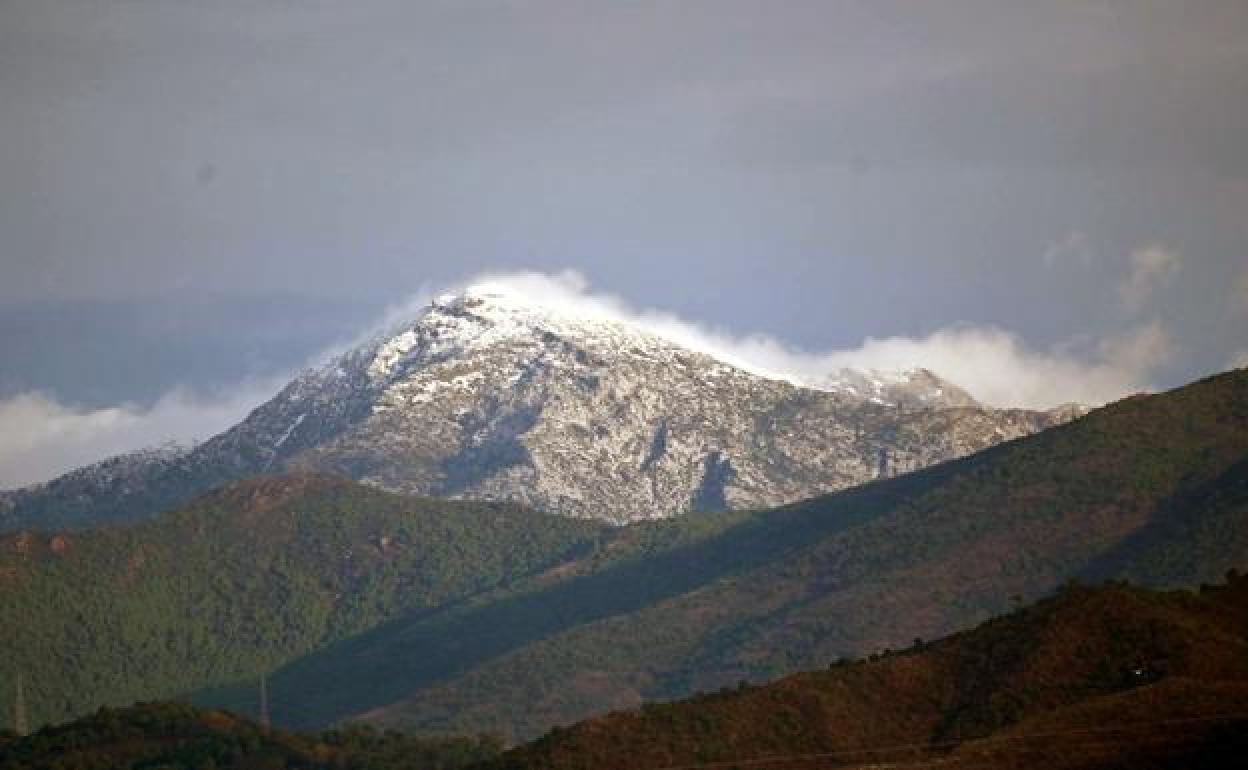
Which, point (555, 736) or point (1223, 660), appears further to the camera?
point (555, 736)

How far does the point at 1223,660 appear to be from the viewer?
154 m

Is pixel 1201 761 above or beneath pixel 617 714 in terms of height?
beneath

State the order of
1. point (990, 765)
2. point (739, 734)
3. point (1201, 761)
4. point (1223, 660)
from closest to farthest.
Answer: point (1201, 761)
point (990, 765)
point (1223, 660)
point (739, 734)

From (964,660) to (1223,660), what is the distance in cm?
2199

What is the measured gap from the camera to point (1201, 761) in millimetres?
123250

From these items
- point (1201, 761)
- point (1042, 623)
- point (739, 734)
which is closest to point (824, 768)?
point (739, 734)

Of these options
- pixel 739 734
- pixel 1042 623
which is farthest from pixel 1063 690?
pixel 739 734

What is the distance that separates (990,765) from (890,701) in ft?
114

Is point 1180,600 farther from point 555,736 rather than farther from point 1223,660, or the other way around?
point 555,736

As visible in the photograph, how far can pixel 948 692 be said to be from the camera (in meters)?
167

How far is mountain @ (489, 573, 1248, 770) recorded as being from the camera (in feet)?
513

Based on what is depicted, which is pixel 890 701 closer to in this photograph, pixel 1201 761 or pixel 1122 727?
pixel 1122 727

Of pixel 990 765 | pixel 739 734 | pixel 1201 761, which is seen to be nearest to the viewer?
pixel 1201 761

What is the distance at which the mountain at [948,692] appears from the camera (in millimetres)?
156375
